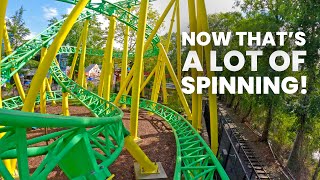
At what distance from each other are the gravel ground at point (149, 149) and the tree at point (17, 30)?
21066 millimetres

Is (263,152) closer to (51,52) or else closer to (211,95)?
(211,95)

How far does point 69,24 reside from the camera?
245 inches

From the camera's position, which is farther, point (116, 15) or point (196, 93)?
point (116, 15)

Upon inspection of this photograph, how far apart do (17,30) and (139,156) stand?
29.9 m

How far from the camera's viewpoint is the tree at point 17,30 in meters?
30.1

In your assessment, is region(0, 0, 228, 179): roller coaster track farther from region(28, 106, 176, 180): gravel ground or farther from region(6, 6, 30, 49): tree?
region(6, 6, 30, 49): tree

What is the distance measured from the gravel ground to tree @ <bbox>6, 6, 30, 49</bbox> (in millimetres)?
21066

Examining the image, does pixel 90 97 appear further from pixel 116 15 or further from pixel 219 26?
pixel 219 26

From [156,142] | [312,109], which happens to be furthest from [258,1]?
[156,142]

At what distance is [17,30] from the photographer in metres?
31.3

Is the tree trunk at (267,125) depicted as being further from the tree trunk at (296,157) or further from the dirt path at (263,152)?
the tree trunk at (296,157)

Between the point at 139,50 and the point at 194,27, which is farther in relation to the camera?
the point at 194,27

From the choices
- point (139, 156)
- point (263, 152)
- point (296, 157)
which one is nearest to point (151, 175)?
point (139, 156)

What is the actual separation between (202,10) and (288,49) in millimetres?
8424
